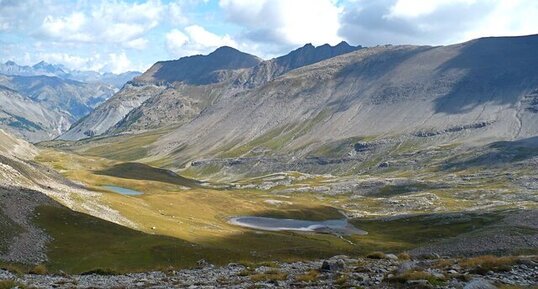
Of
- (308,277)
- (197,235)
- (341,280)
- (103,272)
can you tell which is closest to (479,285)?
(341,280)

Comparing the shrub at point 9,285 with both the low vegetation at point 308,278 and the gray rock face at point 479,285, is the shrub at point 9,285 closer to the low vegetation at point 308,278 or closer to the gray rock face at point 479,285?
the low vegetation at point 308,278

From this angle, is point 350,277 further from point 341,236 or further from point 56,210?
point 341,236

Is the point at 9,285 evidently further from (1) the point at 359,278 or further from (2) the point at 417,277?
(2) the point at 417,277

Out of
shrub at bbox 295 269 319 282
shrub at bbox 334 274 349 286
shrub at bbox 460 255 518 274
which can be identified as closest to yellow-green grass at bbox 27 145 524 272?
shrub at bbox 295 269 319 282

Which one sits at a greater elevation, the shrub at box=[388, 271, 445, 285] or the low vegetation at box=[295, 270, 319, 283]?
the shrub at box=[388, 271, 445, 285]

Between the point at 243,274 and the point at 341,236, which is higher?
the point at 243,274

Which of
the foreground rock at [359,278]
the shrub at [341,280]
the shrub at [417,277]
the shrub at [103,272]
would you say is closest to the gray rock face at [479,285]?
the foreground rock at [359,278]

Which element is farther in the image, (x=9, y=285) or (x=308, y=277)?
(x=308, y=277)

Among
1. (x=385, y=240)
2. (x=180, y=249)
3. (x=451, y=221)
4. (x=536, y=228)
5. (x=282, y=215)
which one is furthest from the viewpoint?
(x=282, y=215)

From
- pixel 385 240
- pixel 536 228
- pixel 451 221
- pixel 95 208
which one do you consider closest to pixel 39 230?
pixel 95 208

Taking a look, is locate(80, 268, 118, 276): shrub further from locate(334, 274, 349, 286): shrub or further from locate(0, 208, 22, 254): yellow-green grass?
locate(334, 274, 349, 286): shrub

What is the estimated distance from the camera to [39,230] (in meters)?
69.1

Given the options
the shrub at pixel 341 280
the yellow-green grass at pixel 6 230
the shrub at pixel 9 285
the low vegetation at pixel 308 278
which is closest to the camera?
the shrub at pixel 9 285

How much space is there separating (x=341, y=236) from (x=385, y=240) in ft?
37.1
